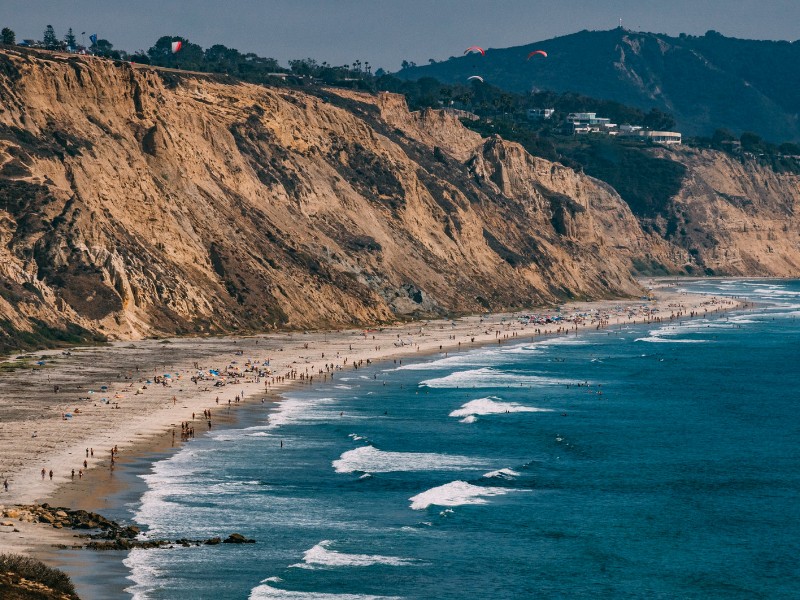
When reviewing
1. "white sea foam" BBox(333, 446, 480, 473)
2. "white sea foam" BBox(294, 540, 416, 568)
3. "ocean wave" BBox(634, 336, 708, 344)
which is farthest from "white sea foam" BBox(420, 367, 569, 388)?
"white sea foam" BBox(294, 540, 416, 568)

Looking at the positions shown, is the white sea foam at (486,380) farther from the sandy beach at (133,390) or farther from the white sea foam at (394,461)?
the white sea foam at (394,461)

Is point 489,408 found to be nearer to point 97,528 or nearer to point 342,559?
point 342,559

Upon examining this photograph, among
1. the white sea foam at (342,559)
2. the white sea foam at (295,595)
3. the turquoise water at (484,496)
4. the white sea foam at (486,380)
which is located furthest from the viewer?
the white sea foam at (486,380)

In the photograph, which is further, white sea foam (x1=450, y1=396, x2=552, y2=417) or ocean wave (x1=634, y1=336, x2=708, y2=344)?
ocean wave (x1=634, y1=336, x2=708, y2=344)

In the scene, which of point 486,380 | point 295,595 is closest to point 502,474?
point 295,595

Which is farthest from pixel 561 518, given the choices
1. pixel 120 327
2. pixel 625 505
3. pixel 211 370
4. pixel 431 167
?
pixel 431 167

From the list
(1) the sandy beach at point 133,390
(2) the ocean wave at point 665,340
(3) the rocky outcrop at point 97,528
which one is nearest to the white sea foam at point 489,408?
(1) the sandy beach at point 133,390

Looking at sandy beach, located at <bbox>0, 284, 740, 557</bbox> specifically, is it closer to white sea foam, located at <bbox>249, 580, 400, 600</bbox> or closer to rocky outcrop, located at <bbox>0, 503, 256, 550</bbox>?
rocky outcrop, located at <bbox>0, 503, 256, 550</bbox>
